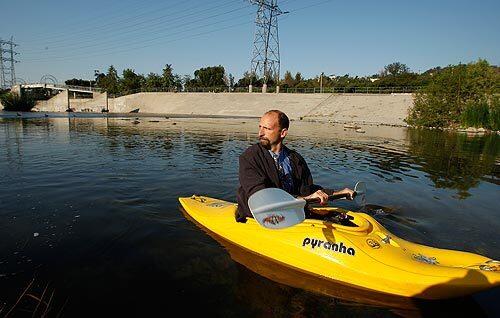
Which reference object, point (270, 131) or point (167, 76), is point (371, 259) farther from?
point (167, 76)

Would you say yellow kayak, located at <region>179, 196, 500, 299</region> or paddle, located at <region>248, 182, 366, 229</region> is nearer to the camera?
paddle, located at <region>248, 182, 366, 229</region>

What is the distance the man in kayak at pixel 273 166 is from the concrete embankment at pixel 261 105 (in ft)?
119

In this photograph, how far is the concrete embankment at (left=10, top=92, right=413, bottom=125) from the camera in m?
42.8

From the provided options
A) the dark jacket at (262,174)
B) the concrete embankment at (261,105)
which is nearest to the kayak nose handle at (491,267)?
the dark jacket at (262,174)

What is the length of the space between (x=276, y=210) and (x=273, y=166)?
116 cm

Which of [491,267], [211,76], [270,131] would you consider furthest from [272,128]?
[211,76]

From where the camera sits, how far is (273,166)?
4.57 meters

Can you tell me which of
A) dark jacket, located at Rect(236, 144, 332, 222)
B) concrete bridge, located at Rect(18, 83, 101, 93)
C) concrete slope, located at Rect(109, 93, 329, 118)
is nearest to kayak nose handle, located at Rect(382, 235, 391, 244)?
dark jacket, located at Rect(236, 144, 332, 222)

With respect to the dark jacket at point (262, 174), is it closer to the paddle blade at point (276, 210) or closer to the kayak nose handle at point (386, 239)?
the paddle blade at point (276, 210)

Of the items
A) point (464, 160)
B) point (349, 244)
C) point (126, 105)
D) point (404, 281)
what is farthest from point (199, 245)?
point (126, 105)

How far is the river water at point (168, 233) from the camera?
12.9 feet

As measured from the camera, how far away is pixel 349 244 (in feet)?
13.9

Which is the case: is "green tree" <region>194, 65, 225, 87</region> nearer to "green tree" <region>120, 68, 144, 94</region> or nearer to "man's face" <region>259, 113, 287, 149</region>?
"green tree" <region>120, 68, 144, 94</region>

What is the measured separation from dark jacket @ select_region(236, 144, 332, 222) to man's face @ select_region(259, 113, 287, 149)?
0.37 ft
